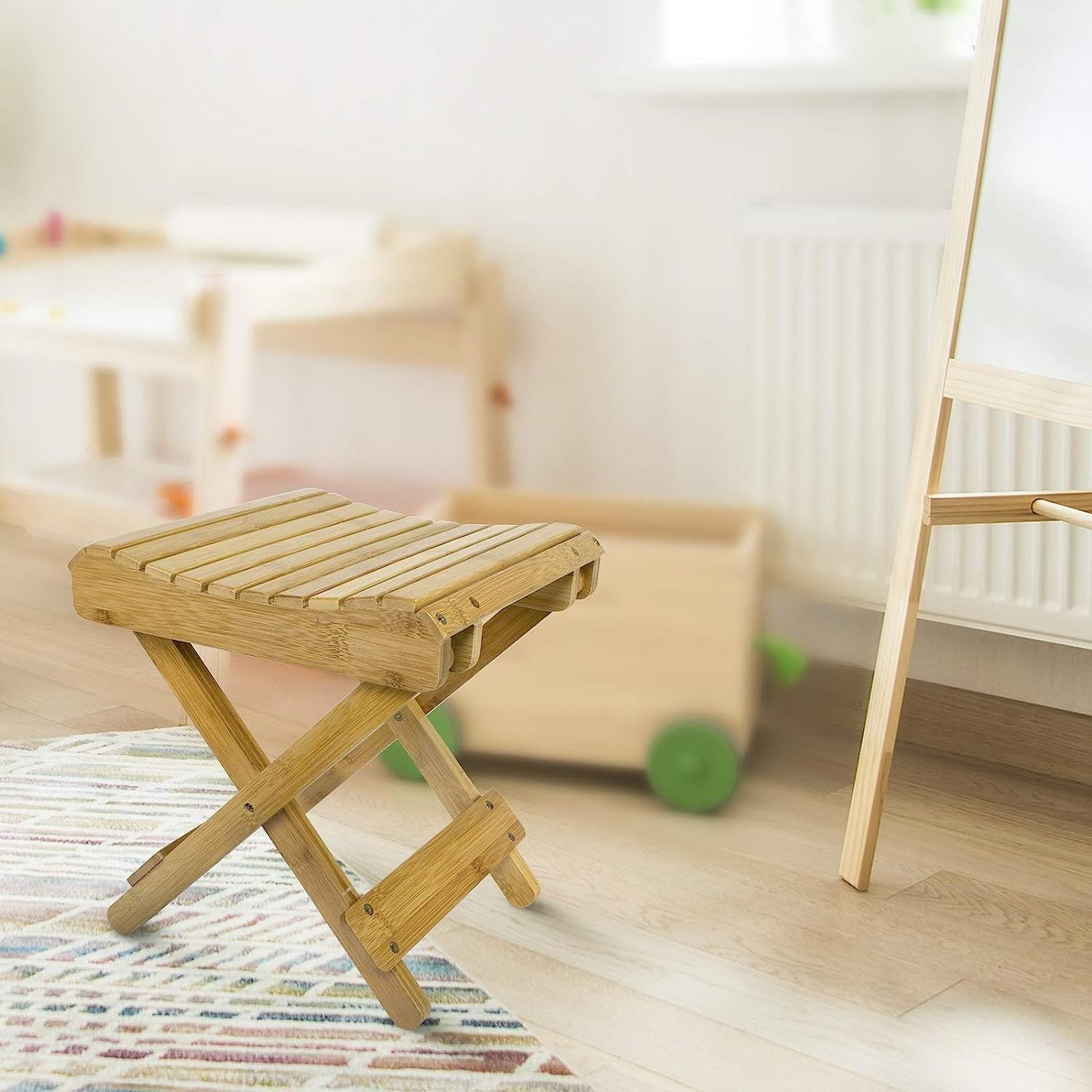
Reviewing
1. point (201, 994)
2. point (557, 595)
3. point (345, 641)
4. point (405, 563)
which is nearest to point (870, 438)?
point (557, 595)

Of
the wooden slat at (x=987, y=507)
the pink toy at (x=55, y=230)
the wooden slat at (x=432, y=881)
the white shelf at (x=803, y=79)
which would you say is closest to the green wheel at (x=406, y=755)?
the wooden slat at (x=432, y=881)

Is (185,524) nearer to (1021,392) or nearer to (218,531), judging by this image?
(218,531)

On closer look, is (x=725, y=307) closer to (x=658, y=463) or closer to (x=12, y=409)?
(x=658, y=463)

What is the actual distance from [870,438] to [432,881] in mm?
818

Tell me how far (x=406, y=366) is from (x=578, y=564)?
40.2 inches

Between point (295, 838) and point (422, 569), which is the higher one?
point (422, 569)

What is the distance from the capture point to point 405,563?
3.95 feet

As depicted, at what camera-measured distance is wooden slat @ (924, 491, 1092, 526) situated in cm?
132

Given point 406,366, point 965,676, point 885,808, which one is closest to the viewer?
point 885,808

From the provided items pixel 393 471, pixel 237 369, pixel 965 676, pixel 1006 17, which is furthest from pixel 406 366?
pixel 1006 17

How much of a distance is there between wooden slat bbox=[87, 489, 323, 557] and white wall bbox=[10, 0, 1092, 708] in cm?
64

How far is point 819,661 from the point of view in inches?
71.5

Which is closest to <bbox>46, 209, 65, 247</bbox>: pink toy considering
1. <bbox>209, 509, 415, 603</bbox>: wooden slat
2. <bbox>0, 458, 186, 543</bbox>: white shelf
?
<bbox>0, 458, 186, 543</bbox>: white shelf

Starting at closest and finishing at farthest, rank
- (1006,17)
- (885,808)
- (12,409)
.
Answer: (1006,17) → (885,808) → (12,409)
